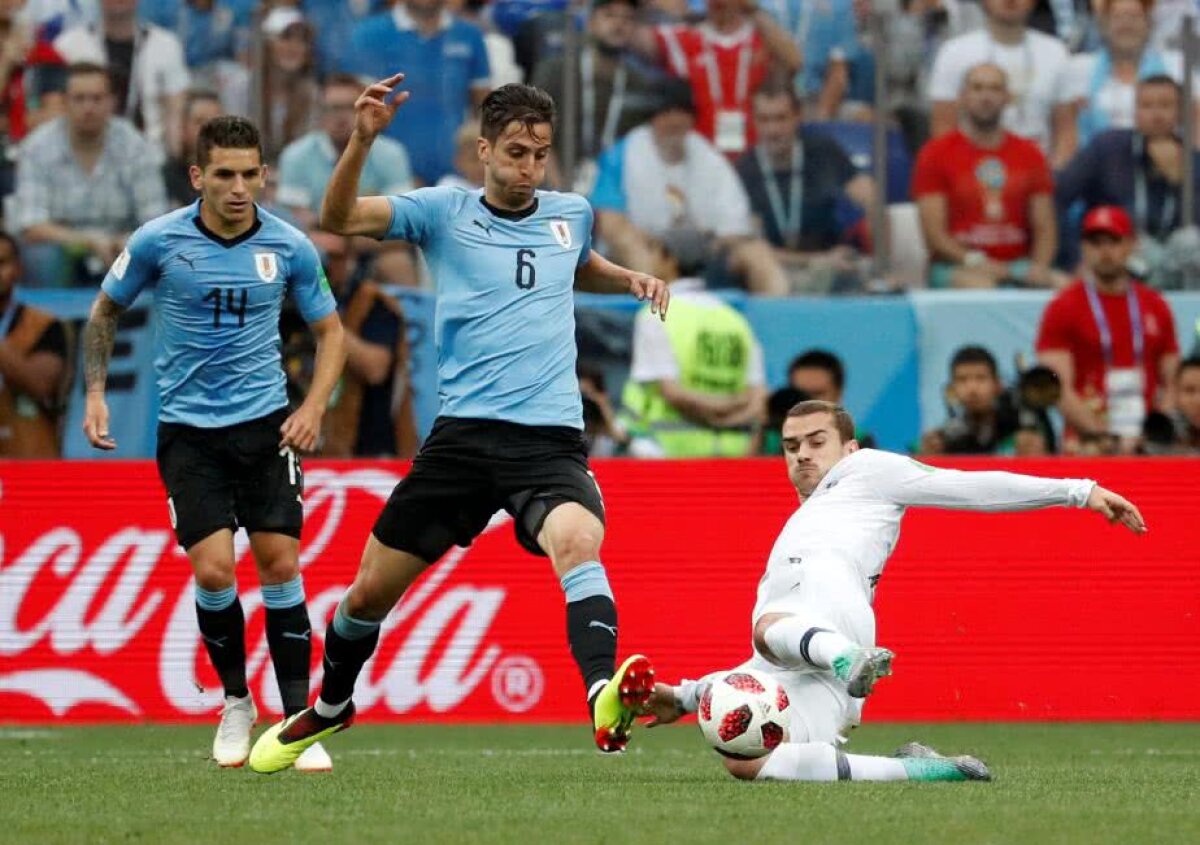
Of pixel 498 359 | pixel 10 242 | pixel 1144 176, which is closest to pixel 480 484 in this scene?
pixel 498 359

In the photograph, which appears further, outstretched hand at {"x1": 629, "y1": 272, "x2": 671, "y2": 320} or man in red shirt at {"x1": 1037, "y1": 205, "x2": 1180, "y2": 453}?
man in red shirt at {"x1": 1037, "y1": 205, "x2": 1180, "y2": 453}

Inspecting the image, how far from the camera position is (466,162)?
14844 millimetres

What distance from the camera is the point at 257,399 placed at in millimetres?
9047

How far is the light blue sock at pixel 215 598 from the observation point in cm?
902

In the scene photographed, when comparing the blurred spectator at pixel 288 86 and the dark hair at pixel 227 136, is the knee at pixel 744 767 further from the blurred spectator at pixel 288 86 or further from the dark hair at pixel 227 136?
the blurred spectator at pixel 288 86

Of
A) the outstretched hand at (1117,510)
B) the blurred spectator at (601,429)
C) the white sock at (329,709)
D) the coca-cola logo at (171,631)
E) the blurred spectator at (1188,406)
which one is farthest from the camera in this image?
the blurred spectator at (601,429)

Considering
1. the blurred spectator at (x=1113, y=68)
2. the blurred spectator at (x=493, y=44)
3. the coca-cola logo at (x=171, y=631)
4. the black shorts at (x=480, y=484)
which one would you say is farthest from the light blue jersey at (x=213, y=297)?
the blurred spectator at (x=1113, y=68)

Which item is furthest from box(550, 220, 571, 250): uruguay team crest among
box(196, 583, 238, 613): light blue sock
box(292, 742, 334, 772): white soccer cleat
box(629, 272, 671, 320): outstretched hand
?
box(292, 742, 334, 772): white soccer cleat

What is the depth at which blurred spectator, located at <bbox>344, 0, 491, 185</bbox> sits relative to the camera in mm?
15000

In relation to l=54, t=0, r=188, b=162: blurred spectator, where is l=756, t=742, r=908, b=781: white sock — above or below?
below

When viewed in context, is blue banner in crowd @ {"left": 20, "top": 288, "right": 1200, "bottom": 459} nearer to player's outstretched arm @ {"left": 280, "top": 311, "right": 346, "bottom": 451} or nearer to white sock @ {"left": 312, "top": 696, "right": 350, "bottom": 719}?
player's outstretched arm @ {"left": 280, "top": 311, "right": 346, "bottom": 451}

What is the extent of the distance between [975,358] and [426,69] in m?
4.28

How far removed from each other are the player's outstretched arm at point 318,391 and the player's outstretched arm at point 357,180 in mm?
1177

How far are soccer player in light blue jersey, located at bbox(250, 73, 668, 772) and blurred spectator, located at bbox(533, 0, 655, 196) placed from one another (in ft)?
23.0
